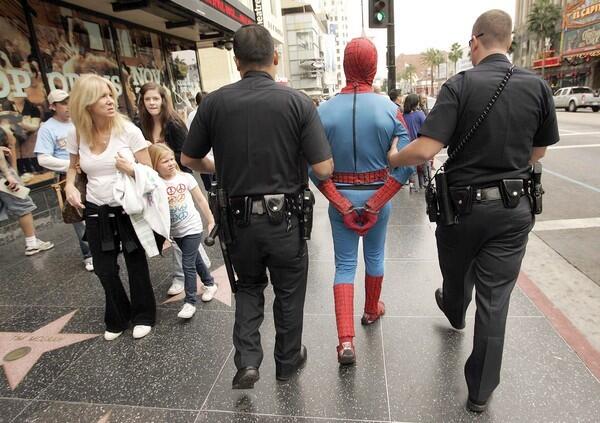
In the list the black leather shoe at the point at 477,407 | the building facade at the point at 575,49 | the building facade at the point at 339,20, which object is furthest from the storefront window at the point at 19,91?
the building facade at the point at 339,20

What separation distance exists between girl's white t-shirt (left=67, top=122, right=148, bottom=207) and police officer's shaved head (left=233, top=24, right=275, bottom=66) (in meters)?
1.29

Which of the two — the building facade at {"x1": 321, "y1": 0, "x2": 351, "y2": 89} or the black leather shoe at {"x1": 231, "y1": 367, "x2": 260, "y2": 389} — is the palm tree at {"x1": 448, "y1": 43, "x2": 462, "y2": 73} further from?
the black leather shoe at {"x1": 231, "y1": 367, "x2": 260, "y2": 389}

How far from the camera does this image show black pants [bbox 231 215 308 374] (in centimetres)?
214

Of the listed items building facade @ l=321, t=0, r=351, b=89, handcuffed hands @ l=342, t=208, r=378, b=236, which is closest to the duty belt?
handcuffed hands @ l=342, t=208, r=378, b=236

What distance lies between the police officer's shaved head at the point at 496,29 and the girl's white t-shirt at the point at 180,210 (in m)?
2.42

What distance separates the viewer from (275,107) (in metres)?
1.99

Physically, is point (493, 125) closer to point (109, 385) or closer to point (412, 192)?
point (109, 385)

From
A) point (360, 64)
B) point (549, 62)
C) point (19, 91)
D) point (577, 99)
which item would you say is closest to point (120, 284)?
→ point (360, 64)

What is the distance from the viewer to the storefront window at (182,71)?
424 inches

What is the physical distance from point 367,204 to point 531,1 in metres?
64.3

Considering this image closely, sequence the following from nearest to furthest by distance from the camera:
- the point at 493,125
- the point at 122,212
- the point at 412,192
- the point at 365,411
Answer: the point at 493,125 < the point at 365,411 < the point at 122,212 < the point at 412,192

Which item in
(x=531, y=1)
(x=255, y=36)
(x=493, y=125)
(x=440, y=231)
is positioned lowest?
(x=440, y=231)

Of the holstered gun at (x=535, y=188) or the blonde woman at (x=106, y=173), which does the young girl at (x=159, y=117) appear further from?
the holstered gun at (x=535, y=188)

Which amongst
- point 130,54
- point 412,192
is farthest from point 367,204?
point 130,54
